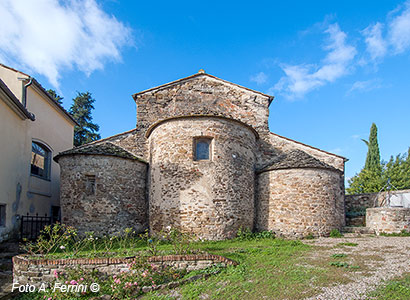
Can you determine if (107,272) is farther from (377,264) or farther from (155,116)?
(155,116)

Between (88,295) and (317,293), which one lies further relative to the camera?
(88,295)

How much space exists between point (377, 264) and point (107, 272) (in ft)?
23.3

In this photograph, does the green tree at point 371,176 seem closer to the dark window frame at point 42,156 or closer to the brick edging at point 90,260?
the brick edging at point 90,260

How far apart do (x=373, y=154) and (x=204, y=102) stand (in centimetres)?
2300

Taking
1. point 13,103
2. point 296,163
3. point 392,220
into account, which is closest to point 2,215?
point 13,103

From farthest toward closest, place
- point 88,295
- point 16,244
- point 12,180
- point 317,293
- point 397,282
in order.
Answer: point 12,180 < point 16,244 < point 88,295 < point 397,282 < point 317,293

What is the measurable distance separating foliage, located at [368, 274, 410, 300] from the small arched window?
1537cm

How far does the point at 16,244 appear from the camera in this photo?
10812mm

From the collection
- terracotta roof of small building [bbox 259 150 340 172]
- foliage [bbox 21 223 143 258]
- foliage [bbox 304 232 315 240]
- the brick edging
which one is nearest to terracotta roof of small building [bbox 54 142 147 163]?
foliage [bbox 21 223 143 258]

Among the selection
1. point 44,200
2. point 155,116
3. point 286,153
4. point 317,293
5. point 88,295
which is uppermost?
point 155,116

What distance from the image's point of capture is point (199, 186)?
11.9 meters

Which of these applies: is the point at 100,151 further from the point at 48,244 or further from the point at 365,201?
the point at 365,201

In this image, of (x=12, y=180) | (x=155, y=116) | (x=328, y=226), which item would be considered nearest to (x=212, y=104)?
(x=155, y=116)

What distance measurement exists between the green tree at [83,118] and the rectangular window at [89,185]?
64.1 feet
